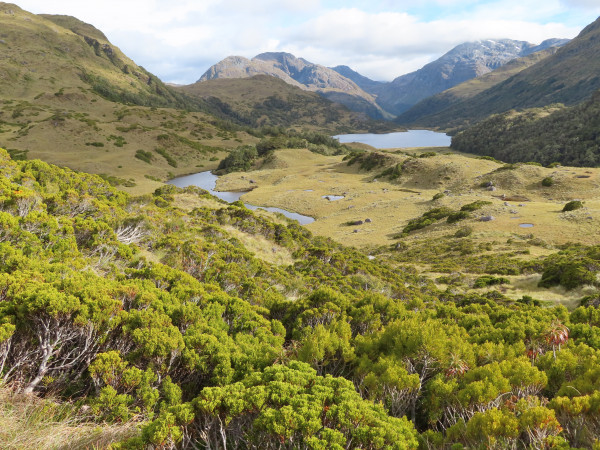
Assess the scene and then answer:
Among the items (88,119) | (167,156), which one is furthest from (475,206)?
(88,119)

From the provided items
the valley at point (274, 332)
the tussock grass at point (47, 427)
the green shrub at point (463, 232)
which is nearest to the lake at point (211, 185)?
the valley at point (274, 332)

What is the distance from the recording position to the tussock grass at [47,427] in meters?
4.38

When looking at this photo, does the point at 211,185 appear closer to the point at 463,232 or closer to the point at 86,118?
the point at 86,118

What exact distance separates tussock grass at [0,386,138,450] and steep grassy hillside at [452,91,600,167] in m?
119

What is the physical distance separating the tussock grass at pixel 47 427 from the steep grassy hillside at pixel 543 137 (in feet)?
392

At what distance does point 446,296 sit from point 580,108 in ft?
443

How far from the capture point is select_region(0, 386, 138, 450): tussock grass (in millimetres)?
Answer: 4375

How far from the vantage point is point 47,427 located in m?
4.80

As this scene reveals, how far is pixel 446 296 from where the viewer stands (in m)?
20.8

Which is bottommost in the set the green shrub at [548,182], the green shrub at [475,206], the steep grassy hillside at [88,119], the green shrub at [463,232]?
the green shrub at [463,232]

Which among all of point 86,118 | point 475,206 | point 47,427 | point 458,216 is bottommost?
point 458,216

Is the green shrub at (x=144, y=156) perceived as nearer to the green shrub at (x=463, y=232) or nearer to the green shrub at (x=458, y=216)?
the green shrub at (x=458, y=216)

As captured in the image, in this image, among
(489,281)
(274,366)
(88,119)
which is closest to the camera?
(274,366)

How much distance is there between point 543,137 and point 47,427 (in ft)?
480
